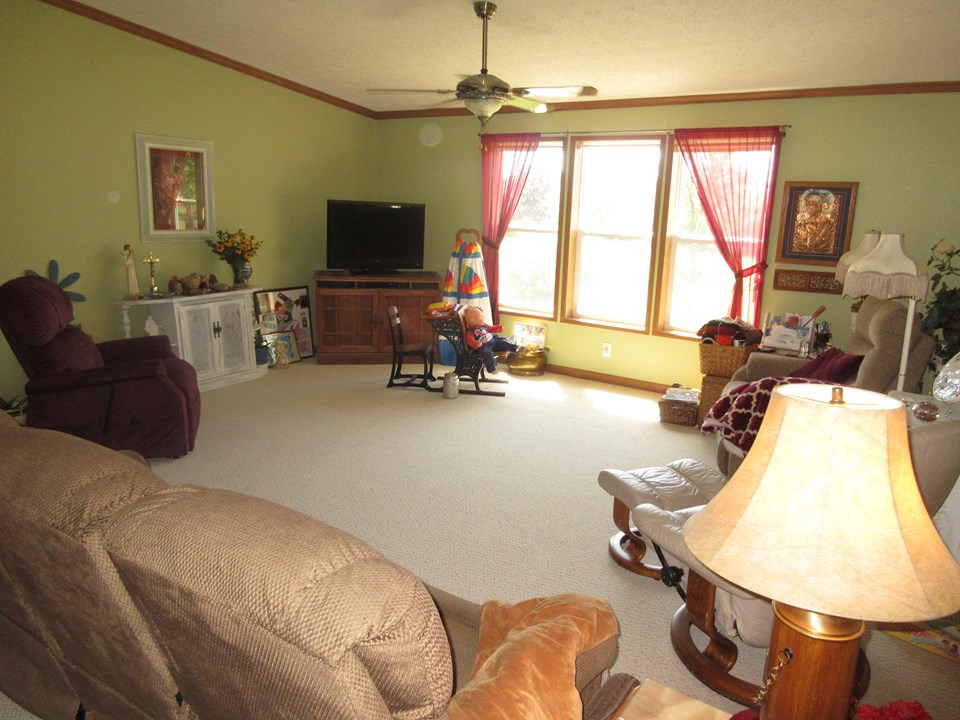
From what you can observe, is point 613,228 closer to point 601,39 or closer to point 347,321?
point 601,39

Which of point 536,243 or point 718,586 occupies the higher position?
point 536,243

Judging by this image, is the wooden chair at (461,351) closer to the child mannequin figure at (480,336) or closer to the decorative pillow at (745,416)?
the child mannequin figure at (480,336)

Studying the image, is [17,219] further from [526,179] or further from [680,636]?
[680,636]

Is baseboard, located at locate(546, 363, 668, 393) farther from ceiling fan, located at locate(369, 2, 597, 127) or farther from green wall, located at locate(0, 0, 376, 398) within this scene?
ceiling fan, located at locate(369, 2, 597, 127)

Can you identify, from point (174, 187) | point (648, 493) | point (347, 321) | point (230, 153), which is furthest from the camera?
point (347, 321)

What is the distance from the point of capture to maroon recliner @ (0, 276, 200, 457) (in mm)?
3471

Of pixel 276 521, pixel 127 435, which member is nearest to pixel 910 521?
pixel 276 521

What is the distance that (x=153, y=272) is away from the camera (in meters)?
5.12

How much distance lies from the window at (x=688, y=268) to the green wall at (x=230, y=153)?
11.9 inches

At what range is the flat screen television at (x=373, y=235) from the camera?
6.34 metres

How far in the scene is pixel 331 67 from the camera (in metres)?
5.29

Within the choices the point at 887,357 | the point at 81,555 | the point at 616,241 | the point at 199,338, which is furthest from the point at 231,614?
the point at 616,241

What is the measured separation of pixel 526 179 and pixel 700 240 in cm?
178

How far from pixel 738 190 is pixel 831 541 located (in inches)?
189
